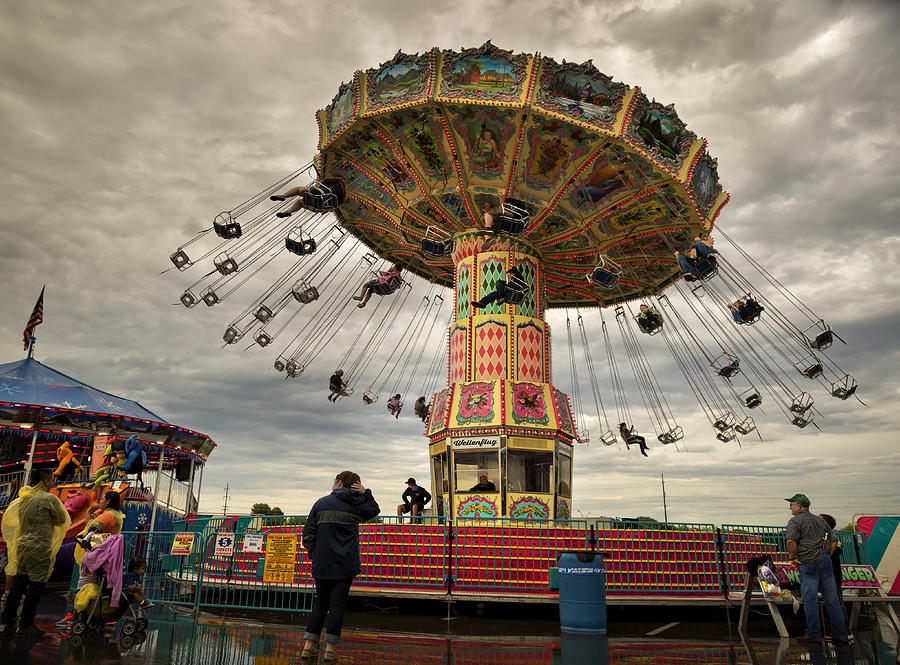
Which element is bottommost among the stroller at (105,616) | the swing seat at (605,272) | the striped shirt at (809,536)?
the stroller at (105,616)

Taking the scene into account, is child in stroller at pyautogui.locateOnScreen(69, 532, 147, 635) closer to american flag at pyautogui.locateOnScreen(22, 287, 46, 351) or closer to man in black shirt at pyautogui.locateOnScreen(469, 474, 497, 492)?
man in black shirt at pyautogui.locateOnScreen(469, 474, 497, 492)

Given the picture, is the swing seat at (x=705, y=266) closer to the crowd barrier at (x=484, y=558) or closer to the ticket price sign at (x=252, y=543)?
the crowd barrier at (x=484, y=558)

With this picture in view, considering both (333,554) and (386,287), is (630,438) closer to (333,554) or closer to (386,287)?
(386,287)

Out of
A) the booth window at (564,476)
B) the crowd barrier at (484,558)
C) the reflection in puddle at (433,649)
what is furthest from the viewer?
the booth window at (564,476)

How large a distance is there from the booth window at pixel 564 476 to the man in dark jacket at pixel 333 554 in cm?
1170

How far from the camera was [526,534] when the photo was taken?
11.4 meters

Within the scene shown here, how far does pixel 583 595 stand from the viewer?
8320 millimetres

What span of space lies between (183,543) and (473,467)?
832 cm

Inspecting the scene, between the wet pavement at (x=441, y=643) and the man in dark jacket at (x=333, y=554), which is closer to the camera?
the man in dark jacket at (x=333, y=554)

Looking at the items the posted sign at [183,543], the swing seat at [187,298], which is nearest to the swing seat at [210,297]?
the swing seat at [187,298]

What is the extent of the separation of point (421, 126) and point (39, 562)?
13.5 m

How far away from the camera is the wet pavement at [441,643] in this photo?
6312mm

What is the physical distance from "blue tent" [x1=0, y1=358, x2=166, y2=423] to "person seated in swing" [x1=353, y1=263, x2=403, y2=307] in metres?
9.66

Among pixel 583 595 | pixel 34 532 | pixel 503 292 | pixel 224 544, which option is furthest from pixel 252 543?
pixel 503 292
